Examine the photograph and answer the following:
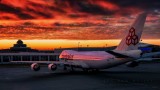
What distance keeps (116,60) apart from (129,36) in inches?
177

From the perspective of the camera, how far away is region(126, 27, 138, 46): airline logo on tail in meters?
54.8

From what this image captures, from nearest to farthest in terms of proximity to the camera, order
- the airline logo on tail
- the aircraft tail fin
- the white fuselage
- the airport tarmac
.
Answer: the airport tarmac < the aircraft tail fin < the airline logo on tail < the white fuselage

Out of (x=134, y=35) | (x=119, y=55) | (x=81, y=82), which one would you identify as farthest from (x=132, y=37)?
(x=81, y=82)

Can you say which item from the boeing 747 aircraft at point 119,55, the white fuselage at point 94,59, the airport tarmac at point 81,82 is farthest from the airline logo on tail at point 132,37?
the airport tarmac at point 81,82

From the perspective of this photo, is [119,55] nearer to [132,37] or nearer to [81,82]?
[132,37]

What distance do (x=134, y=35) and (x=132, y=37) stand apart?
2.08 ft

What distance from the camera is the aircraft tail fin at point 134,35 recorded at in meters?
53.7

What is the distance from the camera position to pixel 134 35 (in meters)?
55.0

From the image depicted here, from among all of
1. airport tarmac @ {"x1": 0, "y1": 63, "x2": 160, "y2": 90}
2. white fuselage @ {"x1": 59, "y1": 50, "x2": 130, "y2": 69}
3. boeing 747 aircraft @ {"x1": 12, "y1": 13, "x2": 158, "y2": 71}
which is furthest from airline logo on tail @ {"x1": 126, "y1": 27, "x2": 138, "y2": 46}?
airport tarmac @ {"x1": 0, "y1": 63, "x2": 160, "y2": 90}

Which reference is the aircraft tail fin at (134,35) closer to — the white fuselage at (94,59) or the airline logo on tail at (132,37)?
the airline logo on tail at (132,37)

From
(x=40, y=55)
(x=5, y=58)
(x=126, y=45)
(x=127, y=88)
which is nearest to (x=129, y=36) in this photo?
(x=126, y=45)

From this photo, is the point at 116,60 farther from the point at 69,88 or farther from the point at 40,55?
the point at 40,55

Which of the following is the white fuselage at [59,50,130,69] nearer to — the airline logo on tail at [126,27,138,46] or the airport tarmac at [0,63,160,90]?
the airline logo on tail at [126,27,138,46]

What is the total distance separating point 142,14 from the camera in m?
53.3
